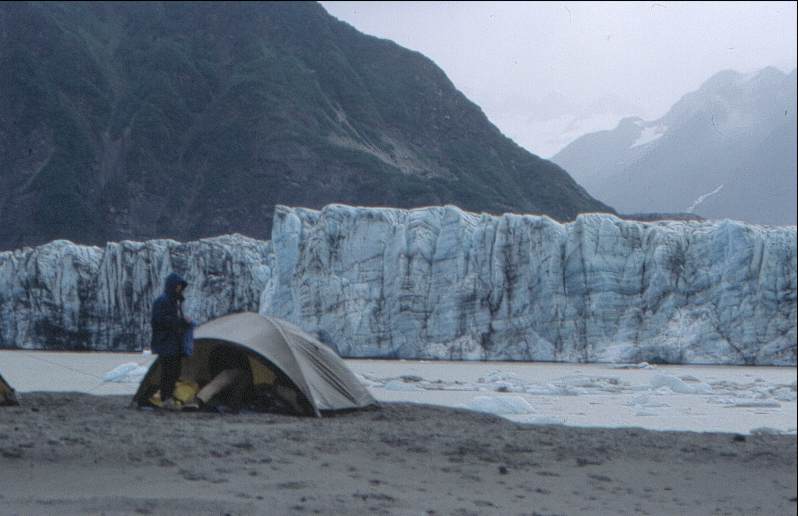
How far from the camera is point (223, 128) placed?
7138 cm

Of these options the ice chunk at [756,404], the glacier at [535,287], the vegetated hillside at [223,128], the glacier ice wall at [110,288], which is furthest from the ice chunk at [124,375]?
the vegetated hillside at [223,128]

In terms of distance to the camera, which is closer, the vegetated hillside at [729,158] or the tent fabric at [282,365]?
the tent fabric at [282,365]

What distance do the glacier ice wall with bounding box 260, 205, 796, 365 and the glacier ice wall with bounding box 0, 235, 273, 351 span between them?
20.7ft

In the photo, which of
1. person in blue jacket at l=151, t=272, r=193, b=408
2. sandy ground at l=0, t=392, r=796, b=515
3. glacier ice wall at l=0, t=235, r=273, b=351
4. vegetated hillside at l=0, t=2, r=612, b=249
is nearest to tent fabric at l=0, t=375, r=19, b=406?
sandy ground at l=0, t=392, r=796, b=515

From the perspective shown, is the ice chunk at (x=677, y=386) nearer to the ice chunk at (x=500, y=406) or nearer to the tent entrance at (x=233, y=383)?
the ice chunk at (x=500, y=406)

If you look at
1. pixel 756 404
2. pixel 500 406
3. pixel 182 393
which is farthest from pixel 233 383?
pixel 756 404

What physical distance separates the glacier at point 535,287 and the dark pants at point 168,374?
18.5 metres

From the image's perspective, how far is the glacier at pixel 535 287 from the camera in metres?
25.0

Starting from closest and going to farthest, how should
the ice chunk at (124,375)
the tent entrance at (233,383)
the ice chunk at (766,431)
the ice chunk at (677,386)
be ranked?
1. the ice chunk at (766,431)
2. the tent entrance at (233,383)
3. the ice chunk at (124,375)
4. the ice chunk at (677,386)

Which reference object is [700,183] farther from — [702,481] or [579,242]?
[702,481]

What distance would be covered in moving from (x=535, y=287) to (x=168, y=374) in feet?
64.1

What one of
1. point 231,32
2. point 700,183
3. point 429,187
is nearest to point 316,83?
point 231,32

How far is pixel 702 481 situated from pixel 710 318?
20.6m

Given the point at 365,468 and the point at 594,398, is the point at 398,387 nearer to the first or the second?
the point at 594,398
